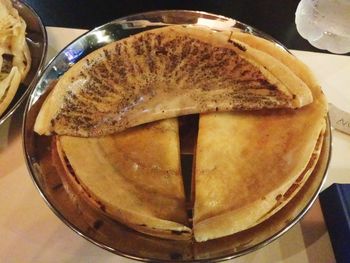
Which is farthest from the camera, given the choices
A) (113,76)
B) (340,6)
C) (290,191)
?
(340,6)

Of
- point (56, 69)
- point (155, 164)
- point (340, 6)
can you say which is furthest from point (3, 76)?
point (340, 6)

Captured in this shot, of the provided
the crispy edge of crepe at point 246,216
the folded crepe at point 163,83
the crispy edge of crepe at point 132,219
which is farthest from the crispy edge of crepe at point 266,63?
the crispy edge of crepe at point 132,219

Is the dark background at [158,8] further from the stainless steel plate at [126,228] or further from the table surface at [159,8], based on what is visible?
the stainless steel plate at [126,228]

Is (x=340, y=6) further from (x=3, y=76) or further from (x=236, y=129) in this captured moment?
(x=3, y=76)

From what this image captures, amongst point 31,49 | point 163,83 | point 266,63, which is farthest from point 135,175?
point 31,49

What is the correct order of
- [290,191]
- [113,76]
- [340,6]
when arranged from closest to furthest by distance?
[290,191]
[113,76]
[340,6]

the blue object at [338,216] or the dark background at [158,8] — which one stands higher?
the dark background at [158,8]
